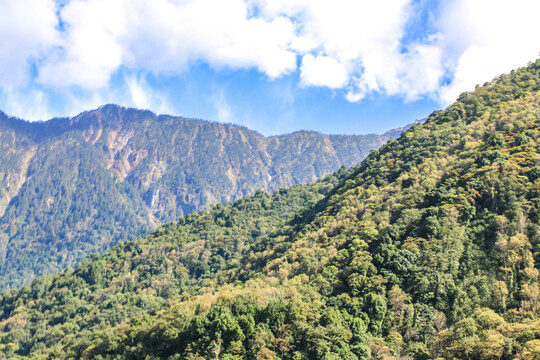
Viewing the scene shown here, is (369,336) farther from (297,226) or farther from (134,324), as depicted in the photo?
(297,226)

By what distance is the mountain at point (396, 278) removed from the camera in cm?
5188

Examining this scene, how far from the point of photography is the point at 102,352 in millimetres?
67062

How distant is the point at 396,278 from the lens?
203 feet

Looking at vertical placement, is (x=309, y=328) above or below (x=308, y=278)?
below

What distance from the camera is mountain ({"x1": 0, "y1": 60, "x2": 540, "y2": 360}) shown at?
170 feet

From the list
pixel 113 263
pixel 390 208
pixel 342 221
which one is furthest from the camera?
pixel 113 263

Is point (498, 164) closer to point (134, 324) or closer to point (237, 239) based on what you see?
point (134, 324)

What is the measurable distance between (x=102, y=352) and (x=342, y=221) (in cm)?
5222

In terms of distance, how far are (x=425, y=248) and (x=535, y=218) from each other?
636 inches

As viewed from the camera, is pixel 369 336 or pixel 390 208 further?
pixel 390 208

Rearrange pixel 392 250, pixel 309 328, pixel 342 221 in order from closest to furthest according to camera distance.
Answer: pixel 309 328 → pixel 392 250 → pixel 342 221

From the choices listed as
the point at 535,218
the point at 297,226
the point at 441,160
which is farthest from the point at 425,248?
the point at 297,226

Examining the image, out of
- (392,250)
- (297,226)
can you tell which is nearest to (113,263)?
(297,226)

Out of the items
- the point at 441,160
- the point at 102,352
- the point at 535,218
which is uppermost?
the point at 441,160
